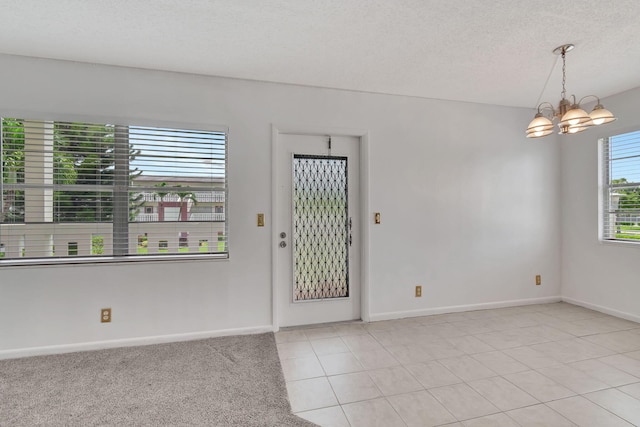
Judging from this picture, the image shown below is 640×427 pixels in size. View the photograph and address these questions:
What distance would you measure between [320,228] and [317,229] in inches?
1.4

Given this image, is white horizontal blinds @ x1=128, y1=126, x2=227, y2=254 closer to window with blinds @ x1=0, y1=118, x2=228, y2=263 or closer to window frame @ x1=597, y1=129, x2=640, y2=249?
window with blinds @ x1=0, y1=118, x2=228, y2=263

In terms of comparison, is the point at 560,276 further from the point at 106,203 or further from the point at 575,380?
the point at 106,203

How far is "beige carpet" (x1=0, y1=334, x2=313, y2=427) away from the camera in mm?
1904

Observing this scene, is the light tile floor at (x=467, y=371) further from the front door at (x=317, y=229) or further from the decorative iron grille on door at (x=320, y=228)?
the decorative iron grille on door at (x=320, y=228)

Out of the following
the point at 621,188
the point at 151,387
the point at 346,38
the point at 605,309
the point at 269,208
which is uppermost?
the point at 346,38

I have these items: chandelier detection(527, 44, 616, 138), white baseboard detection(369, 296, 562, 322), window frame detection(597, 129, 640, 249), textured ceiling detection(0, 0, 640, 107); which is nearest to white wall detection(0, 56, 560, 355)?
white baseboard detection(369, 296, 562, 322)

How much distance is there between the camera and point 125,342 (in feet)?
9.43

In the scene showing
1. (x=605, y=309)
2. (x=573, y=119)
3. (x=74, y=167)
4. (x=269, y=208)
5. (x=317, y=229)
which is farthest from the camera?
(x=605, y=309)

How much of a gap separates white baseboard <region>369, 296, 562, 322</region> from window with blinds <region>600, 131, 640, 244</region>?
1073mm

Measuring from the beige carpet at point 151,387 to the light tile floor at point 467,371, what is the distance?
0.73 feet

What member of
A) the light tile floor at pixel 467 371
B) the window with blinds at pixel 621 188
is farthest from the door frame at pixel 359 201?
the window with blinds at pixel 621 188

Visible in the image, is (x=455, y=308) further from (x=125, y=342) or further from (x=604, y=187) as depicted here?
(x=125, y=342)

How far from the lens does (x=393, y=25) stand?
2.23 meters

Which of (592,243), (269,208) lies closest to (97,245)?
(269,208)
